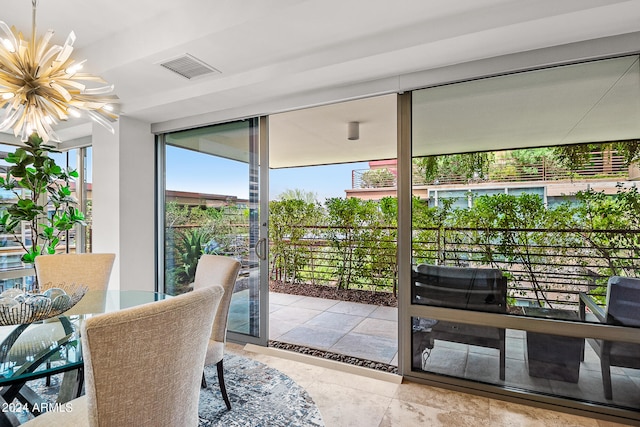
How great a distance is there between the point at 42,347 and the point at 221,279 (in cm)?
92

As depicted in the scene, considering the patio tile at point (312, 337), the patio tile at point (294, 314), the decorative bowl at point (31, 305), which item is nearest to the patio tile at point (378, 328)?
the patio tile at point (312, 337)

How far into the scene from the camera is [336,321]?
4.25m

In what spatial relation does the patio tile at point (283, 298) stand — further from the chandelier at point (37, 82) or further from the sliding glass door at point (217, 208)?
the chandelier at point (37, 82)

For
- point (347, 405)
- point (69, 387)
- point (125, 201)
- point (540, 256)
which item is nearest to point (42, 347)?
point (69, 387)

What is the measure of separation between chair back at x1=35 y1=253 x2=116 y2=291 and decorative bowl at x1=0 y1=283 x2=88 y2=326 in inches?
27.7

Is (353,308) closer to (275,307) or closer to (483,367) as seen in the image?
(275,307)

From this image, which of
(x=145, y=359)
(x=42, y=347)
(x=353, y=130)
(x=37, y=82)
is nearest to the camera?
(x=145, y=359)

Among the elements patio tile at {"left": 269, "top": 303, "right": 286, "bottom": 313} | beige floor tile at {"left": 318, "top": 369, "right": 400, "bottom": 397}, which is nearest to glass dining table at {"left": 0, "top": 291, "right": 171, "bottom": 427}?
beige floor tile at {"left": 318, "top": 369, "right": 400, "bottom": 397}

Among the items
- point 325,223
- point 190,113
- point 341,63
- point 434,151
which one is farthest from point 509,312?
point 325,223

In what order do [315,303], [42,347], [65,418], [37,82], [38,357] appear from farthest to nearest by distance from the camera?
[315,303] → [37,82] → [42,347] → [38,357] → [65,418]

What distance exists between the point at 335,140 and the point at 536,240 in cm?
306

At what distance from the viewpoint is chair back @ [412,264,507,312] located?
91.9 inches

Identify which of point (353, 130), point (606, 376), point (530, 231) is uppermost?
point (353, 130)

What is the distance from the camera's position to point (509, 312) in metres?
2.28
